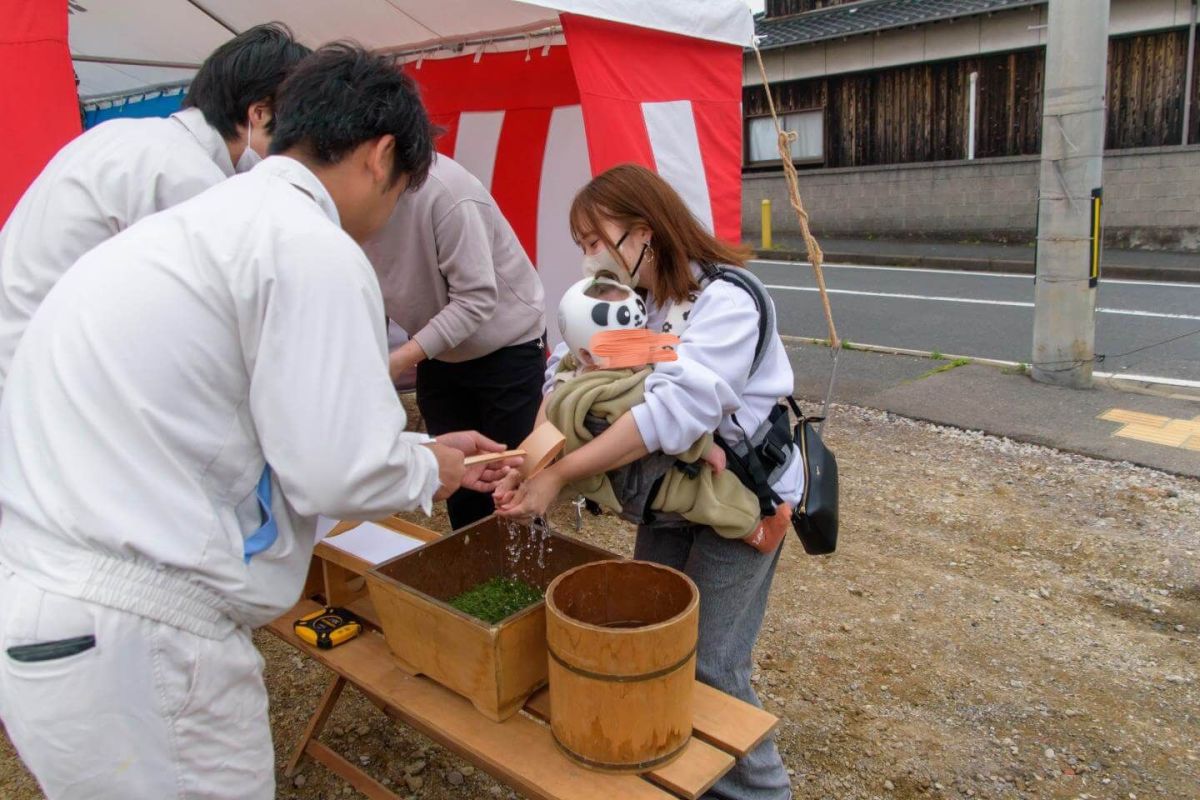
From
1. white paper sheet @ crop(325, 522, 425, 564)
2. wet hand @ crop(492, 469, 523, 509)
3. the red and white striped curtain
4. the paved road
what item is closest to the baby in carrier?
wet hand @ crop(492, 469, 523, 509)

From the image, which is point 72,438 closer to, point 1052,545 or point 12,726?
point 12,726

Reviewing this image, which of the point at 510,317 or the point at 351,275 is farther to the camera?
the point at 510,317

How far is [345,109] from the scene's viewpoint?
138 centimetres

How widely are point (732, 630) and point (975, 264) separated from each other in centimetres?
1163

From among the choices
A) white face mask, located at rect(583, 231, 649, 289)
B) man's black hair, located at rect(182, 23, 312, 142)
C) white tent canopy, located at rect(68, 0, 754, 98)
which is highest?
white tent canopy, located at rect(68, 0, 754, 98)

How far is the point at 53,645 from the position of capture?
3.84 ft

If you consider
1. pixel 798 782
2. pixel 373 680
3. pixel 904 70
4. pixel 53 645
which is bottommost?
pixel 798 782

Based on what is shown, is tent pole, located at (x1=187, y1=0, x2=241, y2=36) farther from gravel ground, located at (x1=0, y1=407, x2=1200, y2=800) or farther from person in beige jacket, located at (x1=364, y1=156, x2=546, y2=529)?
gravel ground, located at (x1=0, y1=407, x2=1200, y2=800)

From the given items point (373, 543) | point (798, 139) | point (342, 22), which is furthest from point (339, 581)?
point (798, 139)

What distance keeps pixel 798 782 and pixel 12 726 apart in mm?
1940

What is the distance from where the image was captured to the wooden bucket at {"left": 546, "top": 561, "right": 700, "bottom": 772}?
1432mm

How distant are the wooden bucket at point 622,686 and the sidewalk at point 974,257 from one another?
11.4 metres

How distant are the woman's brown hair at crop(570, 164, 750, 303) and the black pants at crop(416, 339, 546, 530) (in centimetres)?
140

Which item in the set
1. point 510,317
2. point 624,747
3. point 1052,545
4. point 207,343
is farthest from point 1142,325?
point 207,343
